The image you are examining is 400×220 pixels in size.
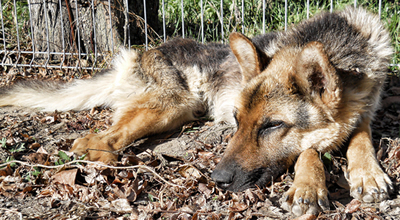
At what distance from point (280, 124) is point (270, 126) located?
94mm

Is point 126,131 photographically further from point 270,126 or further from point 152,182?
point 270,126

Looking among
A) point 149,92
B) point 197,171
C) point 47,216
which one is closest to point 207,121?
point 149,92

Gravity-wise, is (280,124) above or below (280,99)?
below

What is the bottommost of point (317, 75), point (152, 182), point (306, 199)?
point (152, 182)

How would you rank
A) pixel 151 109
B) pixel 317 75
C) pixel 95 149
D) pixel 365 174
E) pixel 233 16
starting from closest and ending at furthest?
pixel 365 174
pixel 317 75
pixel 95 149
pixel 151 109
pixel 233 16

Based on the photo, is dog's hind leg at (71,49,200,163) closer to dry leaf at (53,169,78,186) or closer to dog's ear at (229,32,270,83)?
dry leaf at (53,169,78,186)

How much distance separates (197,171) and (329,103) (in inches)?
56.2

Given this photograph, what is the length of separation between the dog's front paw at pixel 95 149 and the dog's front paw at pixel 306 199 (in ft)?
6.37

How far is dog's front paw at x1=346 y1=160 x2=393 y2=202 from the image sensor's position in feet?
9.34

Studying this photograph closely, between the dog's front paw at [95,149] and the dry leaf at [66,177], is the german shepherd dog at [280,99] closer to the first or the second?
the dog's front paw at [95,149]

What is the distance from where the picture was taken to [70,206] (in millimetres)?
3088

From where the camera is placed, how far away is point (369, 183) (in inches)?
115

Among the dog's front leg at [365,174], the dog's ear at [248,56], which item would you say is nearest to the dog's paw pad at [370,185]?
the dog's front leg at [365,174]

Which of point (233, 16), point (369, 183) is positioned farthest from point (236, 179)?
point (233, 16)
